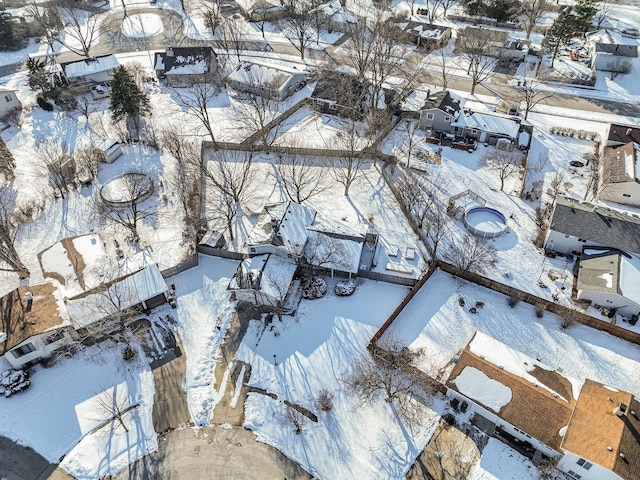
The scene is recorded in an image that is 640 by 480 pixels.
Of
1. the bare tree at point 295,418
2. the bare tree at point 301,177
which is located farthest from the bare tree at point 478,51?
the bare tree at point 295,418

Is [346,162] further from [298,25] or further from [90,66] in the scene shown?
[90,66]

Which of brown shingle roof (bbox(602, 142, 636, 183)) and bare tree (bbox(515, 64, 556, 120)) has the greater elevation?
bare tree (bbox(515, 64, 556, 120))

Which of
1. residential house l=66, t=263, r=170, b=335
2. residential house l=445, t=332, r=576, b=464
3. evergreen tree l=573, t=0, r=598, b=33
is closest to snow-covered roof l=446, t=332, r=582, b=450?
residential house l=445, t=332, r=576, b=464

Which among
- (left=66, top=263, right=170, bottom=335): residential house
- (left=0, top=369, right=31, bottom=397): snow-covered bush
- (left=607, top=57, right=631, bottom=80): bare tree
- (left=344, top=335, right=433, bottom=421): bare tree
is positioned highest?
(left=607, top=57, right=631, bottom=80): bare tree

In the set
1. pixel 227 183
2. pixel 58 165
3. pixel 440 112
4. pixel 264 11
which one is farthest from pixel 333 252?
pixel 264 11

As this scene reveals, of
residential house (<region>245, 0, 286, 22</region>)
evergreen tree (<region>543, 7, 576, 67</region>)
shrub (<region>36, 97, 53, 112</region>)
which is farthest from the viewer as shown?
residential house (<region>245, 0, 286, 22</region>)

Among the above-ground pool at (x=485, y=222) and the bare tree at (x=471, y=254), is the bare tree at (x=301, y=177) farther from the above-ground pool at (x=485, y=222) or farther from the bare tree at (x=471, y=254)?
the above-ground pool at (x=485, y=222)

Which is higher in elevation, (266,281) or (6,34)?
(6,34)

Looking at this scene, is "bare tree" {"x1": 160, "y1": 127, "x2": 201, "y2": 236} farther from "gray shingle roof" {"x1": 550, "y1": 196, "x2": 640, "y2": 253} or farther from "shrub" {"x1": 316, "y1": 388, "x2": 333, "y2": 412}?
"gray shingle roof" {"x1": 550, "y1": 196, "x2": 640, "y2": 253}
